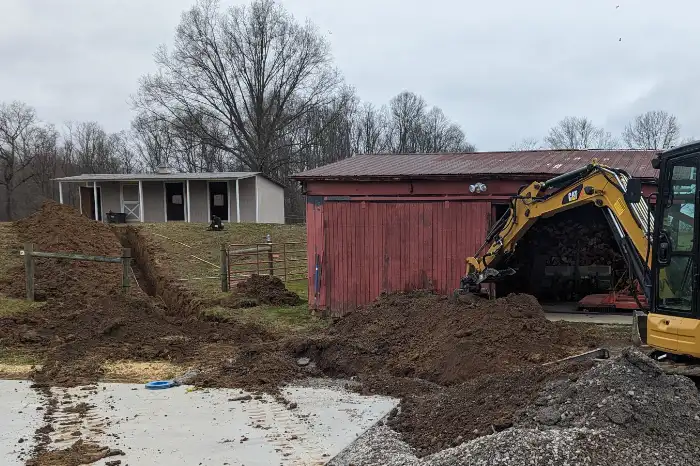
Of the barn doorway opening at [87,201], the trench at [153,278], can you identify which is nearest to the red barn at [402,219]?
the trench at [153,278]

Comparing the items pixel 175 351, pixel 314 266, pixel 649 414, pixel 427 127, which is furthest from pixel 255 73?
pixel 649 414

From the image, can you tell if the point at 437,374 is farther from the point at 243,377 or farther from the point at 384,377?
the point at 243,377

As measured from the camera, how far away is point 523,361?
7879 millimetres

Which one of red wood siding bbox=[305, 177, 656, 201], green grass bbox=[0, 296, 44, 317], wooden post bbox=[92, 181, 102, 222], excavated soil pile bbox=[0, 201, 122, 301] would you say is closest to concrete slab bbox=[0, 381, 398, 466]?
red wood siding bbox=[305, 177, 656, 201]

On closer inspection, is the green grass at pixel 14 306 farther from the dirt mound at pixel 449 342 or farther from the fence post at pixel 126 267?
the dirt mound at pixel 449 342

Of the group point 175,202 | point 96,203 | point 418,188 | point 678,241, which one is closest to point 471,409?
point 678,241

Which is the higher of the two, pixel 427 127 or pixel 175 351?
pixel 427 127

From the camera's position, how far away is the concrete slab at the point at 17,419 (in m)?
5.84

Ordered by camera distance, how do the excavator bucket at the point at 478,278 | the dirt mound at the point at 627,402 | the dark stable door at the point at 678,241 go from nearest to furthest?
the dirt mound at the point at 627,402, the dark stable door at the point at 678,241, the excavator bucket at the point at 478,278

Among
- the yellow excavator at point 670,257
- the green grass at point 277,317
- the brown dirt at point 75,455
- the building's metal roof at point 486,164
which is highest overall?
the building's metal roof at point 486,164

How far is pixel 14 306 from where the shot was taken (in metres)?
13.8

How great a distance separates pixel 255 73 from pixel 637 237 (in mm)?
40207

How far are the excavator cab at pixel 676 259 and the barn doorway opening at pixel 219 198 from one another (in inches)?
1128

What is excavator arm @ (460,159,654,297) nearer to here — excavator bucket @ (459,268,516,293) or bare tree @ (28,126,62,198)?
excavator bucket @ (459,268,516,293)
